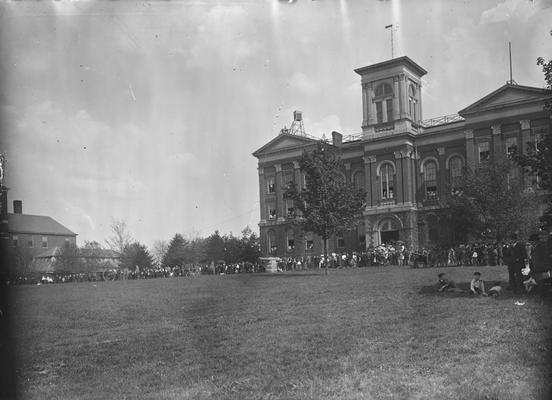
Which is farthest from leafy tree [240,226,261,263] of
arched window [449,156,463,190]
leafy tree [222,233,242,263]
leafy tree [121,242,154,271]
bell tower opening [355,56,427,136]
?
arched window [449,156,463,190]

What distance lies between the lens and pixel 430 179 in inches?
2164

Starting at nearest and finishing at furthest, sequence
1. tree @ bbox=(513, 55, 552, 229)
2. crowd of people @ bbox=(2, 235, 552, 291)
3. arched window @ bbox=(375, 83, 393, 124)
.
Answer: tree @ bbox=(513, 55, 552, 229), crowd of people @ bbox=(2, 235, 552, 291), arched window @ bbox=(375, 83, 393, 124)

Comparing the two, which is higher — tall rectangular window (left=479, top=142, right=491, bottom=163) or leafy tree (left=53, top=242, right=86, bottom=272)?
tall rectangular window (left=479, top=142, right=491, bottom=163)

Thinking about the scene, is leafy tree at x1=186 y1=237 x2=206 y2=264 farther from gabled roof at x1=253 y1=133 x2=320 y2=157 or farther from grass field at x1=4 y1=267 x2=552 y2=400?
grass field at x1=4 y1=267 x2=552 y2=400

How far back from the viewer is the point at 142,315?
19125mm

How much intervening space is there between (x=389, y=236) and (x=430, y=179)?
21.3ft

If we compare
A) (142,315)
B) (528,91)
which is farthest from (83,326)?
(528,91)

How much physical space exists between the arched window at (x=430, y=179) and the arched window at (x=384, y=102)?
18.6 ft

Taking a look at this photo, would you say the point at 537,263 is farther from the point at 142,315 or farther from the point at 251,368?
the point at 142,315

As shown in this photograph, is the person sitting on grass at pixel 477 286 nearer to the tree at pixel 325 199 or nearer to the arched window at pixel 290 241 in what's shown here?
the tree at pixel 325 199

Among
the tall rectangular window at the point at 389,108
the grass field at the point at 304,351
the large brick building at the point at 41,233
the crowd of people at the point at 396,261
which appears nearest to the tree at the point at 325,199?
the crowd of people at the point at 396,261

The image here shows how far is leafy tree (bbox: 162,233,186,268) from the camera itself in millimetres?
73525

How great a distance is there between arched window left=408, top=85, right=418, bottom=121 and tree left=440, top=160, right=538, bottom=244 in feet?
A: 63.1

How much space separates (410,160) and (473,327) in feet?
141
